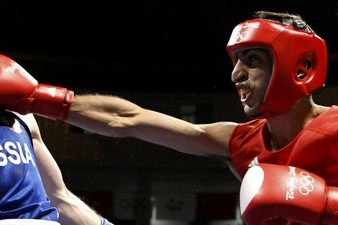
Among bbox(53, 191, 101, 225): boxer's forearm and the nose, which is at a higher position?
the nose

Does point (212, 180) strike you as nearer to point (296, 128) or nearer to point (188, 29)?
point (188, 29)

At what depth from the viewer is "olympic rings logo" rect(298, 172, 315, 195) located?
1665 mm

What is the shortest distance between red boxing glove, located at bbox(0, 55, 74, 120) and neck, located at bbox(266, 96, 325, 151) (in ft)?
2.08

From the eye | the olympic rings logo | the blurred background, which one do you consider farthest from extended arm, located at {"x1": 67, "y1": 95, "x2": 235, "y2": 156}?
the blurred background

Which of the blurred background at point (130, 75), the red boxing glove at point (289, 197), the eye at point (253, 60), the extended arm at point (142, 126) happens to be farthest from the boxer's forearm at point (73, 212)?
the blurred background at point (130, 75)

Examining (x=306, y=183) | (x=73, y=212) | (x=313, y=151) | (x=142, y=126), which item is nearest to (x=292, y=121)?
(x=313, y=151)

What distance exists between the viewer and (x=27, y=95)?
1.75 metres

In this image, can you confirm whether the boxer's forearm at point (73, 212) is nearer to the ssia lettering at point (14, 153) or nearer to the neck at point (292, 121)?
the ssia lettering at point (14, 153)

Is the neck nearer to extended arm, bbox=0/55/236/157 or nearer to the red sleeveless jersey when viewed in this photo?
the red sleeveless jersey

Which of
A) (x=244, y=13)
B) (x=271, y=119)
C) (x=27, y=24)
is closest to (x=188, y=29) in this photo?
(x=244, y=13)

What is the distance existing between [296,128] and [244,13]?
4112 millimetres

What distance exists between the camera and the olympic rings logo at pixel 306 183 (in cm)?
→ 167

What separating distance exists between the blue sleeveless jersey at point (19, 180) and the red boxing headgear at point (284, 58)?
2.24ft

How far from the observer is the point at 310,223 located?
1.67 metres
